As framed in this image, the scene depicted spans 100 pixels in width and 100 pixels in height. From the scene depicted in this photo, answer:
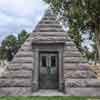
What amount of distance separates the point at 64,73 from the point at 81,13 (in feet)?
32.2

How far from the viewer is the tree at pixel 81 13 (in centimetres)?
1827

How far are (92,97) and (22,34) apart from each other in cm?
3383

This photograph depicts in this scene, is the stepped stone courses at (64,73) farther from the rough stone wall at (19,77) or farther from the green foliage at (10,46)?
the green foliage at (10,46)

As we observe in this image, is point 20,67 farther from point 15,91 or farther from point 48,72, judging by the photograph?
point 48,72

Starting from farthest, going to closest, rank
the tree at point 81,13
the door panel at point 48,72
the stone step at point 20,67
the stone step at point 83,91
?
the tree at point 81,13
the door panel at point 48,72
the stone step at point 20,67
the stone step at point 83,91

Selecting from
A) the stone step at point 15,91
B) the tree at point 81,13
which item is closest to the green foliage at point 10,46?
the tree at point 81,13

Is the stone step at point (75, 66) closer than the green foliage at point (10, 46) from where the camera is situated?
Yes

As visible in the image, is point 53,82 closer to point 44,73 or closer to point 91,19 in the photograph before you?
point 44,73

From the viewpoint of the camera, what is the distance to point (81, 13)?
19188mm

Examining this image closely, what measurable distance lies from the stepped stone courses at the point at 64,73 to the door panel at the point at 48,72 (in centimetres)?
64

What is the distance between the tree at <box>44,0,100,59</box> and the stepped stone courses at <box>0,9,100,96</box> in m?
7.60

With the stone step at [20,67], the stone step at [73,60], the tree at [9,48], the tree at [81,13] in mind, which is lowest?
the tree at [9,48]

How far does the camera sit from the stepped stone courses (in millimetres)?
10219

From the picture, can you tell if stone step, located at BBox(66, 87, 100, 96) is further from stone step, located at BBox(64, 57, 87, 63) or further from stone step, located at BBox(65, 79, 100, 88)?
stone step, located at BBox(64, 57, 87, 63)
